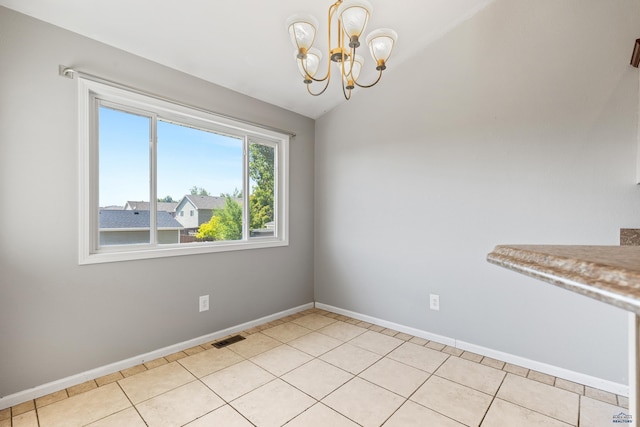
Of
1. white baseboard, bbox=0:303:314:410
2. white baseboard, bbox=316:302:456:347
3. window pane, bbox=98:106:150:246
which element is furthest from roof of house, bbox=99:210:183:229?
white baseboard, bbox=316:302:456:347

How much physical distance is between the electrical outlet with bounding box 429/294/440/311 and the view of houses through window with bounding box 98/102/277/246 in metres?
1.76

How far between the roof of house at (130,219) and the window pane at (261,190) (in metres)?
0.84

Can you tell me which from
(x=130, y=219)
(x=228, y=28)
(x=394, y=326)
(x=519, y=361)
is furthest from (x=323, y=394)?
(x=228, y=28)

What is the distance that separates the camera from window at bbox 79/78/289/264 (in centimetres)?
214

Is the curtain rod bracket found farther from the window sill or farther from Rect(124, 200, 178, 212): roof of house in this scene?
the window sill

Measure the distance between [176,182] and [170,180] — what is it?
0.05m

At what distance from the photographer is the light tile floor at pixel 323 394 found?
1.70m

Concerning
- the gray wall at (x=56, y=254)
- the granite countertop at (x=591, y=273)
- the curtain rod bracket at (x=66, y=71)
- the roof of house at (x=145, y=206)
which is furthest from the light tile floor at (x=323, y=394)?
the curtain rod bracket at (x=66, y=71)

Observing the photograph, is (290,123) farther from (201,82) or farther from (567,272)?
(567,272)

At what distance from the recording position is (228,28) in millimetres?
2186

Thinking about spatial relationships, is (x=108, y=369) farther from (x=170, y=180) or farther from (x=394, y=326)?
(x=394, y=326)

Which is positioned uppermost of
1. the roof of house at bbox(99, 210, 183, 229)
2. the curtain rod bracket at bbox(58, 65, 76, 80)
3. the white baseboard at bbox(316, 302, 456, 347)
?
the curtain rod bracket at bbox(58, 65, 76, 80)

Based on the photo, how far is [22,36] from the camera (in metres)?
1.82

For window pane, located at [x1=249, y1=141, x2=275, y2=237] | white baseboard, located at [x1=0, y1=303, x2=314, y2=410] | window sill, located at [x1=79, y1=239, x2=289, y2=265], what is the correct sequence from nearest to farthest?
white baseboard, located at [x1=0, y1=303, x2=314, y2=410] < window sill, located at [x1=79, y1=239, x2=289, y2=265] < window pane, located at [x1=249, y1=141, x2=275, y2=237]
